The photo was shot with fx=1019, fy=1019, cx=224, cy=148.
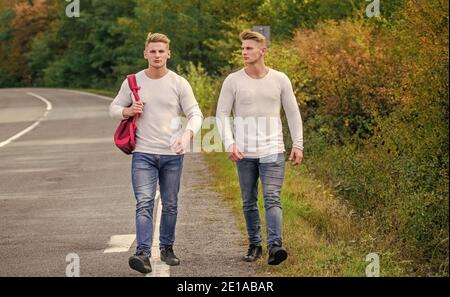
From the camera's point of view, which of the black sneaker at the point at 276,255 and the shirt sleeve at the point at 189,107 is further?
the shirt sleeve at the point at 189,107

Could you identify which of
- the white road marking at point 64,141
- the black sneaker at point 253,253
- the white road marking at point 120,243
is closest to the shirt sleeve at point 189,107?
the black sneaker at point 253,253

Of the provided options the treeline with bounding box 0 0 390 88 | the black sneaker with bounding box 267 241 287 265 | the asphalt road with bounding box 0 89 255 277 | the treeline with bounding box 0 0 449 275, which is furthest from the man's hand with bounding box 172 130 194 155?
the treeline with bounding box 0 0 390 88

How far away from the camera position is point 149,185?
8.60 meters

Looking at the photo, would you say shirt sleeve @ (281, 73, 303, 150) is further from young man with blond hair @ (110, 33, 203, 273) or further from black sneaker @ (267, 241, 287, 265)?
black sneaker @ (267, 241, 287, 265)

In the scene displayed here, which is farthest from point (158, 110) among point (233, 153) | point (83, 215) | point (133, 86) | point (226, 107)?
point (83, 215)

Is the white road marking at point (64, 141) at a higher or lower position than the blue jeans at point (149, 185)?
lower

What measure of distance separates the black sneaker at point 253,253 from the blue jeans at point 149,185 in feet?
2.55

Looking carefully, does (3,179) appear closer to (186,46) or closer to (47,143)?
(47,143)

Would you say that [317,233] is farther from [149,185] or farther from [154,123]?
[154,123]

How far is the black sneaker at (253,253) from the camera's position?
8935 millimetres

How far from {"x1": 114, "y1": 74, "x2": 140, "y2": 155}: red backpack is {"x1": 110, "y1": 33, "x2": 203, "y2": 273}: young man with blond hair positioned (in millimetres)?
50

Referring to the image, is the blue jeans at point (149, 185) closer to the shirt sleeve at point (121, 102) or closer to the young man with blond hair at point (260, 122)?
the shirt sleeve at point (121, 102)

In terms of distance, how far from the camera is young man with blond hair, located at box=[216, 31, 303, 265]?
28.2ft

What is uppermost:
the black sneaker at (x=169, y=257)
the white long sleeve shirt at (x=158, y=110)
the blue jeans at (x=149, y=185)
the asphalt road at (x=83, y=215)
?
the white long sleeve shirt at (x=158, y=110)
